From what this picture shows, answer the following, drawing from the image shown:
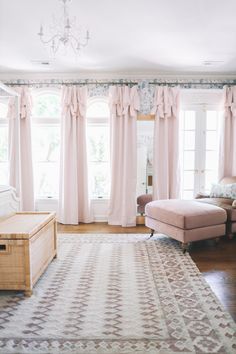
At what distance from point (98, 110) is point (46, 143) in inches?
44.2

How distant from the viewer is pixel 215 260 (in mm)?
3436

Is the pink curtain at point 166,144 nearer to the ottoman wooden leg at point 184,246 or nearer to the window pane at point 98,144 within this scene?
the window pane at point 98,144

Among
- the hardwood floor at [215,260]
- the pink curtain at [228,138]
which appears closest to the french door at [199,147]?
the pink curtain at [228,138]

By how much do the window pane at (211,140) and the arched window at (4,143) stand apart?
3.61 m

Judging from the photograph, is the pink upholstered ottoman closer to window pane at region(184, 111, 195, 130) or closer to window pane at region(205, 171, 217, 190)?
window pane at region(205, 171, 217, 190)

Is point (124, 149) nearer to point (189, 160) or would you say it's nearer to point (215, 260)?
point (189, 160)

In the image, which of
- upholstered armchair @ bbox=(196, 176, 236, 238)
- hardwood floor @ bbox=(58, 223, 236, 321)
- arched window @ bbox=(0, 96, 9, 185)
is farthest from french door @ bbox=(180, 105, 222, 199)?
arched window @ bbox=(0, 96, 9, 185)

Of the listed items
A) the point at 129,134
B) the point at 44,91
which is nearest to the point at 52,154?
the point at 44,91

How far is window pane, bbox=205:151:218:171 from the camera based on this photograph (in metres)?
5.39

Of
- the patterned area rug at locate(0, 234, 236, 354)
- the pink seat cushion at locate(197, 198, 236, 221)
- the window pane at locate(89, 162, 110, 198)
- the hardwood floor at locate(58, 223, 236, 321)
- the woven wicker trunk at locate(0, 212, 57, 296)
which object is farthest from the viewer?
the window pane at locate(89, 162, 110, 198)

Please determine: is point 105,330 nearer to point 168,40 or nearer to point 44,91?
point 168,40

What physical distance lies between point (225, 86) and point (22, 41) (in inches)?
133

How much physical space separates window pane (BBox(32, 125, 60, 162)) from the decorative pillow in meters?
2.80

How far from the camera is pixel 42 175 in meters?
5.47
